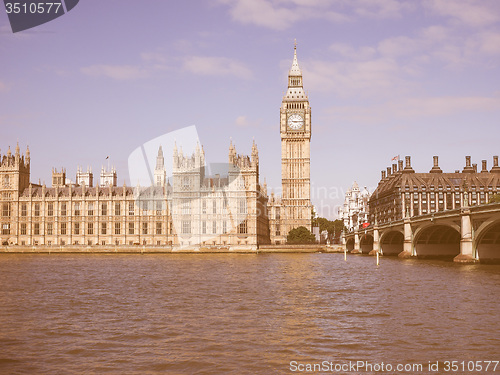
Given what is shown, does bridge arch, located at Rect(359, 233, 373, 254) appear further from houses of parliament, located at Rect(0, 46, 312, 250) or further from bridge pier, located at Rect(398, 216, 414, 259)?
bridge pier, located at Rect(398, 216, 414, 259)

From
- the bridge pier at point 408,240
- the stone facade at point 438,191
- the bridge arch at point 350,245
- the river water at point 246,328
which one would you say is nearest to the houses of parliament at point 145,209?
the bridge arch at point 350,245

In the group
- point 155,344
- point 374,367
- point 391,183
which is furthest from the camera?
point 391,183

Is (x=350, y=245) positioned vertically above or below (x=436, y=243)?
below

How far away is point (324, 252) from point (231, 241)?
22.4m

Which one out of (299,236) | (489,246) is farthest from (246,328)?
(299,236)

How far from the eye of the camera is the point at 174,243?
135500mm

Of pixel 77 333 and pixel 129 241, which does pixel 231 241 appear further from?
pixel 77 333

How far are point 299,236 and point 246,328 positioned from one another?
12128cm

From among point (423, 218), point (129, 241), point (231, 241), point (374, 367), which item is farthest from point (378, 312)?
point (129, 241)

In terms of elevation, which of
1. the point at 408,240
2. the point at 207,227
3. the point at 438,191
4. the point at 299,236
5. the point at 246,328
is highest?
the point at 438,191

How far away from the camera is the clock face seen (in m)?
168

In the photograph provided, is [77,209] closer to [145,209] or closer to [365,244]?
[145,209]

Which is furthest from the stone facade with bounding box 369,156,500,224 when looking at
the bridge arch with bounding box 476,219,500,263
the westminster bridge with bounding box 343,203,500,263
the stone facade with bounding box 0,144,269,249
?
the bridge arch with bounding box 476,219,500,263

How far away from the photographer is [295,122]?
16788 centimetres
